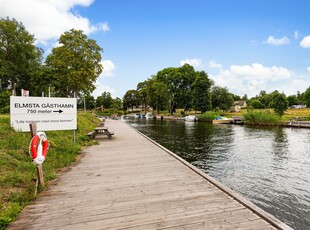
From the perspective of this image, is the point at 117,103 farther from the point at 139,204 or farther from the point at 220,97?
the point at 139,204

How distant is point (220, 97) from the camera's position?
66.0 meters

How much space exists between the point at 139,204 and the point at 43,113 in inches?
234

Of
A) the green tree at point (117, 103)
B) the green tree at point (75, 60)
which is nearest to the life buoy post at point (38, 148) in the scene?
the green tree at point (75, 60)

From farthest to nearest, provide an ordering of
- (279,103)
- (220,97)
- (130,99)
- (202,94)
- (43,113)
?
(130,99) → (220,97) → (202,94) → (279,103) → (43,113)

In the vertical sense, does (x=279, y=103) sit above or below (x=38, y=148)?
above

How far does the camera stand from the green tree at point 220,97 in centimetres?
6600

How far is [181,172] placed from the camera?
6.21 metres

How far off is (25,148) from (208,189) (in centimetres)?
629

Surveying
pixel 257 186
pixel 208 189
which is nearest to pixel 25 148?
pixel 208 189

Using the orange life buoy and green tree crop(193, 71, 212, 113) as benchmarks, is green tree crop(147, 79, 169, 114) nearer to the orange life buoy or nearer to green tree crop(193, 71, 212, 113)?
green tree crop(193, 71, 212, 113)

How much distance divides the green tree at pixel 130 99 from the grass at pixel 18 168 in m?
94.8

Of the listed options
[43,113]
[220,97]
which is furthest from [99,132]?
[220,97]

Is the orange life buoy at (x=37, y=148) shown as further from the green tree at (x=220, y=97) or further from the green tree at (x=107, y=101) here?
the green tree at (x=107, y=101)

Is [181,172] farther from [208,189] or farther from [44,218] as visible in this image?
[44,218]
